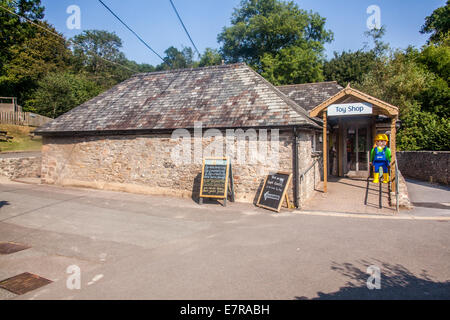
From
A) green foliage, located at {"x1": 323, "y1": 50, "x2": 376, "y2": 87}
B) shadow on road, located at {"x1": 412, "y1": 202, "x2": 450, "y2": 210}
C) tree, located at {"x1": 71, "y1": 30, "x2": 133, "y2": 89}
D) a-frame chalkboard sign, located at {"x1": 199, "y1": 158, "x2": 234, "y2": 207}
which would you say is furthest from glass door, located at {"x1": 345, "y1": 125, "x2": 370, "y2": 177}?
tree, located at {"x1": 71, "y1": 30, "x2": 133, "y2": 89}

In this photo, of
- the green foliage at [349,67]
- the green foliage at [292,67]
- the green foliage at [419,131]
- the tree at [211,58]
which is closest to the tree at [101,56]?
the tree at [211,58]

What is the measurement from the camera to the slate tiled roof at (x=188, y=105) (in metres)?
11.9

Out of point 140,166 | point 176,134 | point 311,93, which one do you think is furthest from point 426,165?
point 140,166

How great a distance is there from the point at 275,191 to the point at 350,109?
4.30 m

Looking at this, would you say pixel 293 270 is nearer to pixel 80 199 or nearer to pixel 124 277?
pixel 124 277

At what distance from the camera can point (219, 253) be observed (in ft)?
21.5

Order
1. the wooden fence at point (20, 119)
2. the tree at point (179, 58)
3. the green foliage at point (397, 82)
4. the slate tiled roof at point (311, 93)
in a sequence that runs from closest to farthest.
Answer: the slate tiled roof at point (311, 93), the green foliage at point (397, 82), the wooden fence at point (20, 119), the tree at point (179, 58)

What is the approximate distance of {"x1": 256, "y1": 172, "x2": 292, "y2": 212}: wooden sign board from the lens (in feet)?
34.6

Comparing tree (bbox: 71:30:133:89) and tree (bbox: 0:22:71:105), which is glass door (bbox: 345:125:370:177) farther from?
tree (bbox: 71:30:133:89)

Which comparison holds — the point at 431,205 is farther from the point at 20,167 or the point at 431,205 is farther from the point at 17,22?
the point at 17,22

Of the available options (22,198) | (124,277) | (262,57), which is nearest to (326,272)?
(124,277)

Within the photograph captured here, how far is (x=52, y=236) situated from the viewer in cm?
773

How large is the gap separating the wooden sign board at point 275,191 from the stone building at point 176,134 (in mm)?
359

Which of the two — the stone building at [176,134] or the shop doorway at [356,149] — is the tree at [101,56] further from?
the shop doorway at [356,149]
